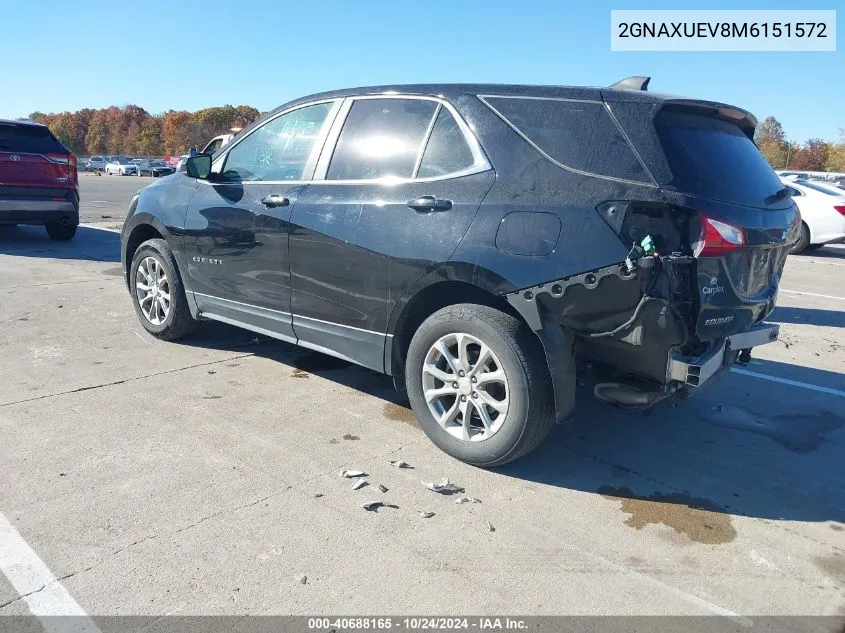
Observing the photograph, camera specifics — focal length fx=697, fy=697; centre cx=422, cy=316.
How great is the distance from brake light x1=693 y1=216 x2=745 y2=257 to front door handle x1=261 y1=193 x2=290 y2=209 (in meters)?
2.55

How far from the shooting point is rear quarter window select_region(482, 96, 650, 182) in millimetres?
3314

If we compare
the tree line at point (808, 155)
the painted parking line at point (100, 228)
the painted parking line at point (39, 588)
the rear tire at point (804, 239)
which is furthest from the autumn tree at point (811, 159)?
the painted parking line at point (39, 588)

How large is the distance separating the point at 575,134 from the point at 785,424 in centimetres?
252

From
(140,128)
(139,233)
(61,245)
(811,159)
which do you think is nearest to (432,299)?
(139,233)

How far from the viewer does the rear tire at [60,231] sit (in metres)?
11.9

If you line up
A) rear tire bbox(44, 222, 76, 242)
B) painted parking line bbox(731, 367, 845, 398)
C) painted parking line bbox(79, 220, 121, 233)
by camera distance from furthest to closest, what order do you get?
painted parking line bbox(79, 220, 121, 233), rear tire bbox(44, 222, 76, 242), painted parking line bbox(731, 367, 845, 398)

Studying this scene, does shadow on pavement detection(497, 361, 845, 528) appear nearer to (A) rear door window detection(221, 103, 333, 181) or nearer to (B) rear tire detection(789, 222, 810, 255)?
(A) rear door window detection(221, 103, 333, 181)

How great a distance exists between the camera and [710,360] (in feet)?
10.9

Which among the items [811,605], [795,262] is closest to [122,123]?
[795,262]

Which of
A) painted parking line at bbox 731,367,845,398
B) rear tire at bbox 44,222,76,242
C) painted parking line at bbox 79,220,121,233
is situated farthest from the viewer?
painted parking line at bbox 79,220,121,233

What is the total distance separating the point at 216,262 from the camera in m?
5.11

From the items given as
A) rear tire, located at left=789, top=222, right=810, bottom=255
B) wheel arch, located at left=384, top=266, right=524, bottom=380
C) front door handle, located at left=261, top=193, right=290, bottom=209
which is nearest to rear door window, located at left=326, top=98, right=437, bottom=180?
front door handle, located at left=261, top=193, right=290, bottom=209

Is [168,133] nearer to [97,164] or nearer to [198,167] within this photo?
[97,164]

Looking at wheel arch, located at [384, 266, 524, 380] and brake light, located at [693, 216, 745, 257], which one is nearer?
brake light, located at [693, 216, 745, 257]
